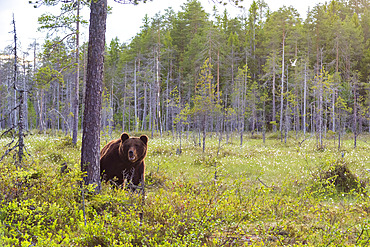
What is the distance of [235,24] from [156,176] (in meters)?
54.0

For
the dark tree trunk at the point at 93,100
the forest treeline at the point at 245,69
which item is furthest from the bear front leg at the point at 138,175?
the forest treeline at the point at 245,69

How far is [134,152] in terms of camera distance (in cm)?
673

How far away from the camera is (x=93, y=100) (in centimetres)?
646

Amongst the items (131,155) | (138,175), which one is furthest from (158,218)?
(138,175)

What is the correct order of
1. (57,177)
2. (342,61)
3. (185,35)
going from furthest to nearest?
(185,35), (342,61), (57,177)

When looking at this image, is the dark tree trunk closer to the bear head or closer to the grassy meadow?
the grassy meadow

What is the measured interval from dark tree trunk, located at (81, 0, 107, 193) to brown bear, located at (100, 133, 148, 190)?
1.78ft

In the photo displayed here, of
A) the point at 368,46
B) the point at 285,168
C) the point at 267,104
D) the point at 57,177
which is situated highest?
the point at 368,46

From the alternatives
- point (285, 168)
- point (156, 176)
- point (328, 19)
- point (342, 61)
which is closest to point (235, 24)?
point (328, 19)

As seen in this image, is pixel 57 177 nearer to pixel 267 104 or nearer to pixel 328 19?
pixel 267 104

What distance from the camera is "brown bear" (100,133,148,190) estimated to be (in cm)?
698

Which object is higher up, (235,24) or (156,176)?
(235,24)

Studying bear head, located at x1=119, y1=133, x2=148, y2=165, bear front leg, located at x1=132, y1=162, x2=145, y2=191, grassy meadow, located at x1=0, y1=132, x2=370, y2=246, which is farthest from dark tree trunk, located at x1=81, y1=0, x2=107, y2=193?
bear front leg, located at x1=132, y1=162, x2=145, y2=191

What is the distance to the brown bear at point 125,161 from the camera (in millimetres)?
6980
